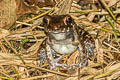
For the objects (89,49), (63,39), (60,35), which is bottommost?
(89,49)

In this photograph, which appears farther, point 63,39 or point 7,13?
point 7,13

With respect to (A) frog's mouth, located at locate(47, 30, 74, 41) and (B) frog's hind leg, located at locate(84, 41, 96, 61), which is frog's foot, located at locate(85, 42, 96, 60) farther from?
(A) frog's mouth, located at locate(47, 30, 74, 41)

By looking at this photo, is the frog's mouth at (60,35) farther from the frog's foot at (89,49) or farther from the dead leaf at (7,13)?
the dead leaf at (7,13)

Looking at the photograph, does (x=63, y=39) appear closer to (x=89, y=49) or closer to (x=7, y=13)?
(x=89, y=49)

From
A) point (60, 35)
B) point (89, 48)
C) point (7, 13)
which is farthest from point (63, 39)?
point (7, 13)

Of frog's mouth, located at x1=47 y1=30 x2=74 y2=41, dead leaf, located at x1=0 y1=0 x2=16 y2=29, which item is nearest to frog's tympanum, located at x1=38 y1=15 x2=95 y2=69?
frog's mouth, located at x1=47 y1=30 x2=74 y2=41

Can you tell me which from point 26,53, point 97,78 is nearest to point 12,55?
point 26,53

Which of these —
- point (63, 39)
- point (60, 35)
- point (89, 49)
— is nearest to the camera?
point (60, 35)

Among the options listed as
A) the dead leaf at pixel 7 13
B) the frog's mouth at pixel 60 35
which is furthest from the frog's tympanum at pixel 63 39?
the dead leaf at pixel 7 13
